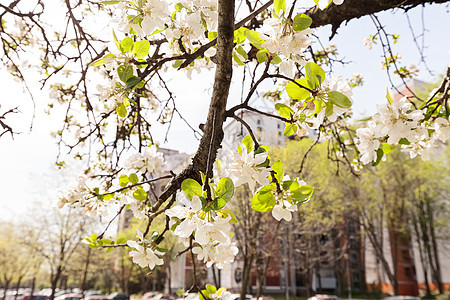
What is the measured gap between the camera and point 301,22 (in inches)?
39.2

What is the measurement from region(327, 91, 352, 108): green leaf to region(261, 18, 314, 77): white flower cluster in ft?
0.47

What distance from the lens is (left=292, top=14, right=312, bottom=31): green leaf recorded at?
99 centimetres

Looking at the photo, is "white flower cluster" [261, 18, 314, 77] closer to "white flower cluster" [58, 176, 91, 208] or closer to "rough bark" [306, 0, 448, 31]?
"white flower cluster" [58, 176, 91, 208]

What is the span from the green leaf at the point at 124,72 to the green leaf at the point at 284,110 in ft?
1.79

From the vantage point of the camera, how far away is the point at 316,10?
2.58m

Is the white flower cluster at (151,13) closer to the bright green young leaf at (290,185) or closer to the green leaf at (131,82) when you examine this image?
the green leaf at (131,82)

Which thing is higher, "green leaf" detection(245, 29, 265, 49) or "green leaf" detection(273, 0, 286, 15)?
"green leaf" detection(273, 0, 286, 15)

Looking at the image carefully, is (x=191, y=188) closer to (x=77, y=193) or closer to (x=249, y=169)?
(x=249, y=169)

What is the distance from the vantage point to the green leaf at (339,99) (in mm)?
1023

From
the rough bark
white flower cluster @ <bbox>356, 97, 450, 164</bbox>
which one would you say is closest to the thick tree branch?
the rough bark

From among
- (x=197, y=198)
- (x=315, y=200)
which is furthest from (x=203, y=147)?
(x=315, y=200)

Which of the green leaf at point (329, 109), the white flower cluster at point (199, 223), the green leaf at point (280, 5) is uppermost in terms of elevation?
the green leaf at point (280, 5)

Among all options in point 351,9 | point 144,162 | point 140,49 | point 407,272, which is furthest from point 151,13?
point 407,272

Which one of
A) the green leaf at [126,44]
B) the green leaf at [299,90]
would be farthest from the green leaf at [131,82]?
the green leaf at [299,90]
